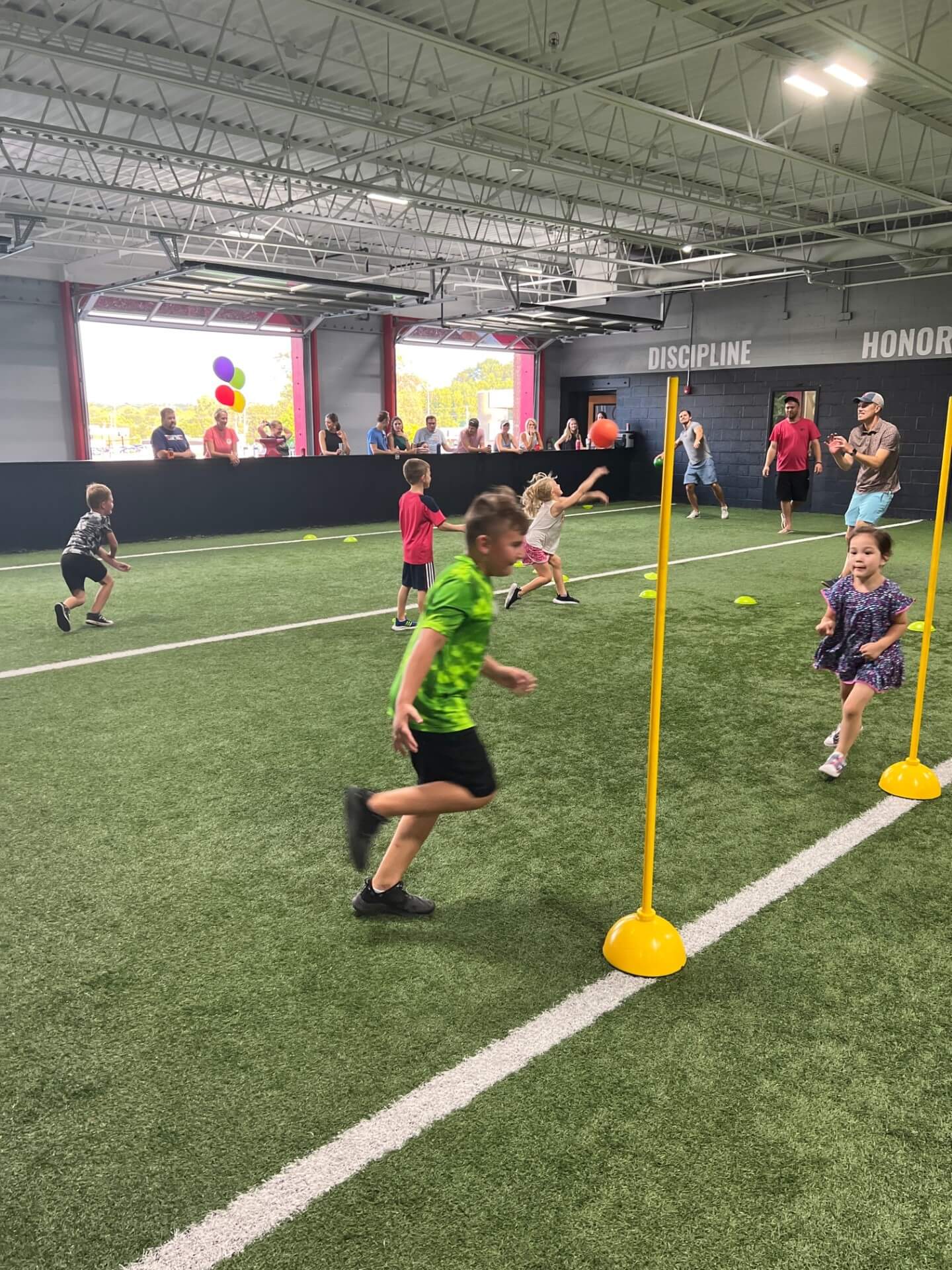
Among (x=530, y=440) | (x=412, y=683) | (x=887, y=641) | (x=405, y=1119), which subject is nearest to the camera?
(x=405, y=1119)

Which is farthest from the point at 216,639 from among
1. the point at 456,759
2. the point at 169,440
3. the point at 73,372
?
the point at 73,372

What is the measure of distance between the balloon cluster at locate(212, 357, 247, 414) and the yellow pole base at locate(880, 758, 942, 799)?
60.1ft

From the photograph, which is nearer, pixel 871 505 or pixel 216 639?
pixel 216 639

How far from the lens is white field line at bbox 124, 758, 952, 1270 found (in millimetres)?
2139

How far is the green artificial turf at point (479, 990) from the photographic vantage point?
224cm

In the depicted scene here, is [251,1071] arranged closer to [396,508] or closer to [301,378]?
[396,508]

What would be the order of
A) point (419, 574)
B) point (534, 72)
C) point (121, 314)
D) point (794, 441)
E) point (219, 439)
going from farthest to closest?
point (121, 314), point (219, 439), point (794, 441), point (534, 72), point (419, 574)

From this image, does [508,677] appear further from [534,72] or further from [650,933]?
[534,72]

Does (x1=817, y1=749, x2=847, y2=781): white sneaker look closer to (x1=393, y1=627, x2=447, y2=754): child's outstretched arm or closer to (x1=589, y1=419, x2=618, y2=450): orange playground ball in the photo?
(x1=589, y1=419, x2=618, y2=450): orange playground ball

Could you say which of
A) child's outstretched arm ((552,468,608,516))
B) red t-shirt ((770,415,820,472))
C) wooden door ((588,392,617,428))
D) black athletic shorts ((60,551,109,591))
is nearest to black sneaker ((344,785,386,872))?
child's outstretched arm ((552,468,608,516))

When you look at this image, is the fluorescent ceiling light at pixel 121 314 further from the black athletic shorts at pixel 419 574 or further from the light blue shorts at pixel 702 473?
the black athletic shorts at pixel 419 574

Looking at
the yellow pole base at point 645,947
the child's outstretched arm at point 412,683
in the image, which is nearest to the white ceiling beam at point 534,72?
the child's outstretched arm at point 412,683

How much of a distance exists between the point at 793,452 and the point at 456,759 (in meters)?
13.1

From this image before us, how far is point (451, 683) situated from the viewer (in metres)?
3.21
